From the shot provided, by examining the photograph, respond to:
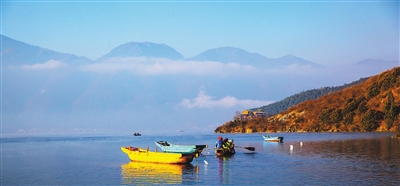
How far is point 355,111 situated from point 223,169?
4706 inches

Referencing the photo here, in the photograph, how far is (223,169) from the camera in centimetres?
5169

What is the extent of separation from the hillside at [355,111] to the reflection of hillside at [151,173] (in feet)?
308

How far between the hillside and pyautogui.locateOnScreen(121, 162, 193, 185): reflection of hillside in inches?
3698

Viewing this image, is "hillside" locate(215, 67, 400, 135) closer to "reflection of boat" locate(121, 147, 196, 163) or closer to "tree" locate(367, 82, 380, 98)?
"tree" locate(367, 82, 380, 98)

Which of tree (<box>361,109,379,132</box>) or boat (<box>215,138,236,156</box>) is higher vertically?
tree (<box>361,109,379,132</box>)

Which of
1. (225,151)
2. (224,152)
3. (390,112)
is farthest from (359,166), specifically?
(390,112)

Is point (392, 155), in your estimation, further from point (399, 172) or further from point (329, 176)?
point (329, 176)

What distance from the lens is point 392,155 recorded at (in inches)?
2340

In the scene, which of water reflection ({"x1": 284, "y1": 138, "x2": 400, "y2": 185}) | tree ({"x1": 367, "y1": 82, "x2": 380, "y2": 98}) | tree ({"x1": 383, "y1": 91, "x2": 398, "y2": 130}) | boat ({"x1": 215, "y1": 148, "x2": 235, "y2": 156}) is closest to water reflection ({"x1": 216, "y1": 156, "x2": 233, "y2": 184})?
boat ({"x1": 215, "y1": 148, "x2": 235, "y2": 156})

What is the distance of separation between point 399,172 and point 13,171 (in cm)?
4171

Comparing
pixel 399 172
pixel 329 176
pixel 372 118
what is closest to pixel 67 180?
pixel 329 176

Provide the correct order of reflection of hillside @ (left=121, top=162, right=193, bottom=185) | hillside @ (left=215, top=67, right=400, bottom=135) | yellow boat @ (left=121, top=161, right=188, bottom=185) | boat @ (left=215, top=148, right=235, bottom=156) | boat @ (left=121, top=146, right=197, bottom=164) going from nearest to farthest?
yellow boat @ (left=121, top=161, right=188, bottom=185) → reflection of hillside @ (left=121, top=162, right=193, bottom=185) → boat @ (left=121, top=146, right=197, bottom=164) → boat @ (left=215, top=148, right=235, bottom=156) → hillside @ (left=215, top=67, right=400, bottom=135)

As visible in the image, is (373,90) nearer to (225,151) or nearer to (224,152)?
(225,151)

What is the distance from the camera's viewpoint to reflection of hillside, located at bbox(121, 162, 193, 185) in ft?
144
